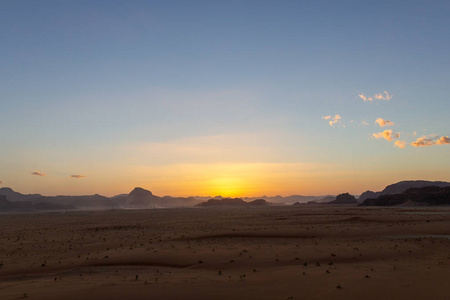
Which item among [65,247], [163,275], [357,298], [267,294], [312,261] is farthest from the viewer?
[65,247]

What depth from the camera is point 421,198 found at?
144500mm

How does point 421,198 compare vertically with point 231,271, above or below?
above

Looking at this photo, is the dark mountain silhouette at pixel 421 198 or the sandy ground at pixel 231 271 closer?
the sandy ground at pixel 231 271

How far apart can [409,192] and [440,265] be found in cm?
15555

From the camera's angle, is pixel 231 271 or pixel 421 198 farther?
pixel 421 198

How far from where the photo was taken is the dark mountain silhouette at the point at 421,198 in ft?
453

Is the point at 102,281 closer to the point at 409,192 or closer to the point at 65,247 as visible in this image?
the point at 65,247

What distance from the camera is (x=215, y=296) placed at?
1420cm

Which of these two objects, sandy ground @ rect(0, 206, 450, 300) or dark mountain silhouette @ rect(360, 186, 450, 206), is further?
dark mountain silhouette @ rect(360, 186, 450, 206)

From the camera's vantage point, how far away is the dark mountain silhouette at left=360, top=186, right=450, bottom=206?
13800 cm

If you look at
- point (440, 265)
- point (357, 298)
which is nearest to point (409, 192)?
point (440, 265)

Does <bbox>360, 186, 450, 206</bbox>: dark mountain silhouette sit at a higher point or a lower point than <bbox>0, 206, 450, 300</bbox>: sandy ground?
higher

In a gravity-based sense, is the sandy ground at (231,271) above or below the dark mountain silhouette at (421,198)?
below

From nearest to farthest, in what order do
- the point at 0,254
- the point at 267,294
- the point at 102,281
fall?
1. the point at 267,294
2. the point at 102,281
3. the point at 0,254
